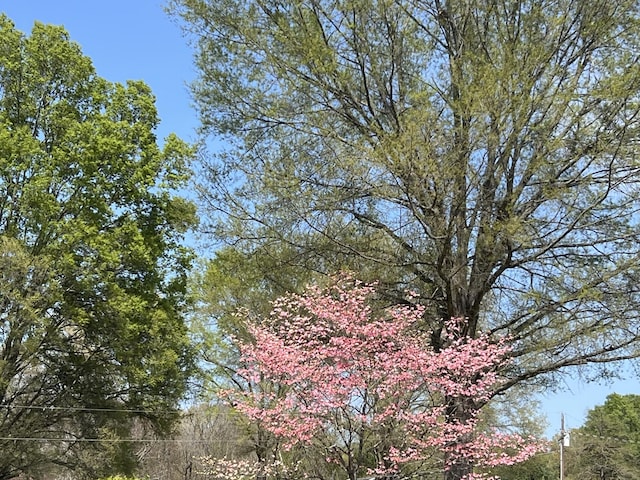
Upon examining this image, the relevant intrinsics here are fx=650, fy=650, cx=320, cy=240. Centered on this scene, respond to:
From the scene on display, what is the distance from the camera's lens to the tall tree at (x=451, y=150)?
682 cm

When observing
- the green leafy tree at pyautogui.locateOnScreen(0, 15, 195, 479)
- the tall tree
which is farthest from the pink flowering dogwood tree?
the green leafy tree at pyautogui.locateOnScreen(0, 15, 195, 479)

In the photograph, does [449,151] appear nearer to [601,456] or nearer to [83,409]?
[83,409]

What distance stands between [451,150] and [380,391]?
272 cm

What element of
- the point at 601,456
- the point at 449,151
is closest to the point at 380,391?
the point at 449,151

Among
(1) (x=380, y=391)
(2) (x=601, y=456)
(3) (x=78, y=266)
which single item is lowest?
(1) (x=380, y=391)

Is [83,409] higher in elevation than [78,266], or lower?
lower

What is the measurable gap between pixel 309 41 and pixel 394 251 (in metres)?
2.74

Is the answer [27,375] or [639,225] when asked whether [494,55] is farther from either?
[27,375]

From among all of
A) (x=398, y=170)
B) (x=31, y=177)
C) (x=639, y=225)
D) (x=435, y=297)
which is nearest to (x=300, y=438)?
(x=435, y=297)

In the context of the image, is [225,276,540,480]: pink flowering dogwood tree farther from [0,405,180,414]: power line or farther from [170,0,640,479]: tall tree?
[0,405,180,414]: power line

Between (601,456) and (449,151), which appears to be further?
(601,456)

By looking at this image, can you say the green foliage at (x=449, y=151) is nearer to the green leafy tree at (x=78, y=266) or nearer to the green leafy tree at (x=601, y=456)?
the green leafy tree at (x=78, y=266)

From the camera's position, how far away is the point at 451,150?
274 inches

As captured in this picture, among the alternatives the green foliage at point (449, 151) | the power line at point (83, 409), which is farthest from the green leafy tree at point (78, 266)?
the green foliage at point (449, 151)
